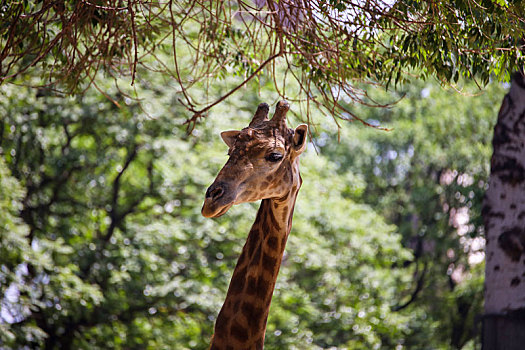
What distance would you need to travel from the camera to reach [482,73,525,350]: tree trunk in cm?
701

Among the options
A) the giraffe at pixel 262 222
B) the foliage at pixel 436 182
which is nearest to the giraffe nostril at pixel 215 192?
the giraffe at pixel 262 222

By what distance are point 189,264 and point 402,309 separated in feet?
24.4

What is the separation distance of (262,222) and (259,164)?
55 cm

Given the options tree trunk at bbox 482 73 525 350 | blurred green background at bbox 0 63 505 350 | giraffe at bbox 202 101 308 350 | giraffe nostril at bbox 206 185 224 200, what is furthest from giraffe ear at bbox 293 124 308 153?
blurred green background at bbox 0 63 505 350

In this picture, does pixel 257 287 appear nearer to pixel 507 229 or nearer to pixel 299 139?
pixel 299 139

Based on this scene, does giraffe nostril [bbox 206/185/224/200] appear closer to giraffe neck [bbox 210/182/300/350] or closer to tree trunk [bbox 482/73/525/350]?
giraffe neck [bbox 210/182/300/350]

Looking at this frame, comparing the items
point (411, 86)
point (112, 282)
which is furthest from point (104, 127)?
point (411, 86)

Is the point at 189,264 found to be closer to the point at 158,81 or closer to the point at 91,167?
the point at 91,167

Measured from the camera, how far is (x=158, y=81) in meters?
11.9

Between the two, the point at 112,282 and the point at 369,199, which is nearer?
the point at 112,282

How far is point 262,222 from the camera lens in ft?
13.0

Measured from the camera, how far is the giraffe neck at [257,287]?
3855mm

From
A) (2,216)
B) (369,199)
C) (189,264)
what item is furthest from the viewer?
(369,199)

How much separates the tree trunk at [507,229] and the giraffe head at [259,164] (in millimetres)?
4125
